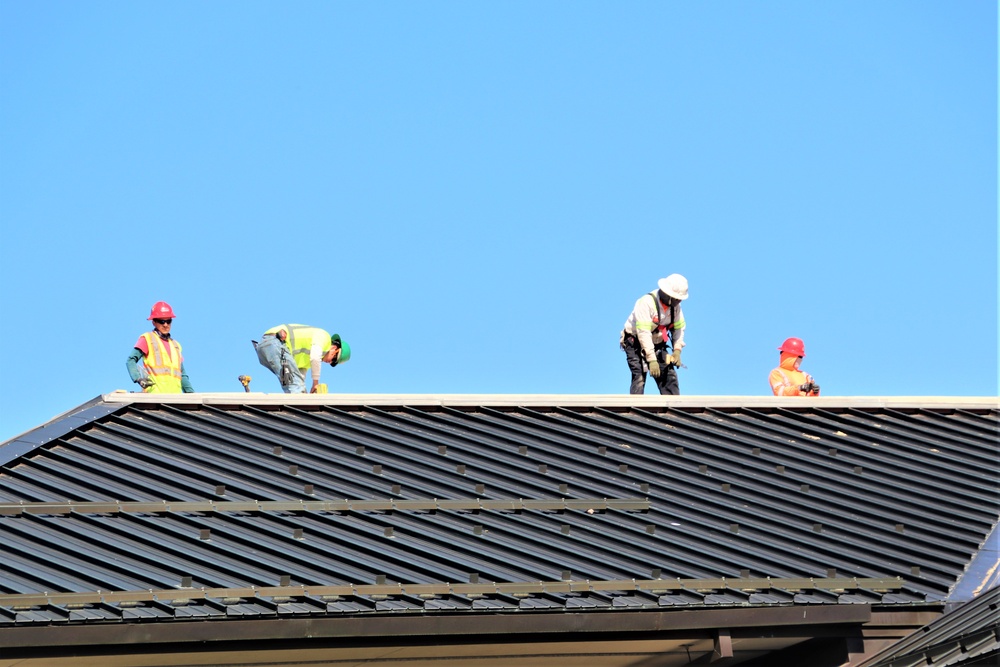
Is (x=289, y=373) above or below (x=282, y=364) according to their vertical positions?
below

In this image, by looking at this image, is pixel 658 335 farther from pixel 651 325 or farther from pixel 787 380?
pixel 787 380

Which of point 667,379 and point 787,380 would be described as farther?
point 787,380

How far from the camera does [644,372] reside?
1858cm

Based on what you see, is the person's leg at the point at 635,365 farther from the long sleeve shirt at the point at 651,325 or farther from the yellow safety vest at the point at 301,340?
the yellow safety vest at the point at 301,340

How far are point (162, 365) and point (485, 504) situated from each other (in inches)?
219

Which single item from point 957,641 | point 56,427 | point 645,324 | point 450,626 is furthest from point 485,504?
point 645,324

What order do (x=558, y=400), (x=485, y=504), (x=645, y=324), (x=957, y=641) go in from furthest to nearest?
1. (x=645, y=324)
2. (x=558, y=400)
3. (x=485, y=504)
4. (x=957, y=641)

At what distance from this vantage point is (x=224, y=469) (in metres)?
13.8

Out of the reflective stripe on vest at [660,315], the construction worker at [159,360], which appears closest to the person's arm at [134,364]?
the construction worker at [159,360]

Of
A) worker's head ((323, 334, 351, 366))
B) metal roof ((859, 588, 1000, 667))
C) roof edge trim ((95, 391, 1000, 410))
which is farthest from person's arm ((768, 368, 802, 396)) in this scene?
metal roof ((859, 588, 1000, 667))

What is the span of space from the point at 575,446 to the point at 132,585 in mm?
5120

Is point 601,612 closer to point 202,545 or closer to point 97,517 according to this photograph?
point 202,545

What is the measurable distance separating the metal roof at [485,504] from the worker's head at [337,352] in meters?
3.76

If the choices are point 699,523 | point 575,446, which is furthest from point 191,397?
point 699,523
